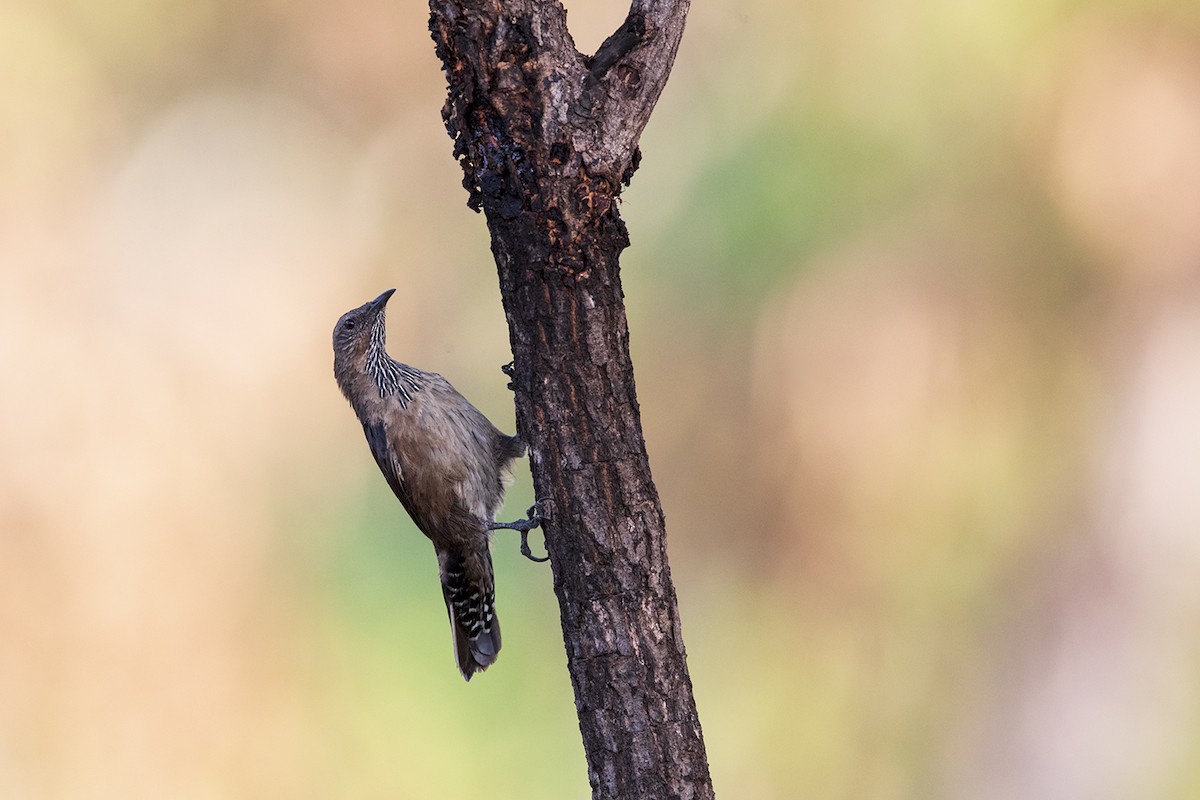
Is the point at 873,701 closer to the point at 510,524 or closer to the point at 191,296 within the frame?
the point at 510,524

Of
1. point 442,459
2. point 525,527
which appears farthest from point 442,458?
point 525,527

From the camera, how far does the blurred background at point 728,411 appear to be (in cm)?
634

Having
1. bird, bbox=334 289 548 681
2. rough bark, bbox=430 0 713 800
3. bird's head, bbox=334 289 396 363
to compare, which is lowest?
rough bark, bbox=430 0 713 800

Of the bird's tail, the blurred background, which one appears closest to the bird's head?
the bird's tail

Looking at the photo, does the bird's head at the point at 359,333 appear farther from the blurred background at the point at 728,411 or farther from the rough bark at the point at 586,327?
the blurred background at the point at 728,411

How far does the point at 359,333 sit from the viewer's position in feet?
14.3

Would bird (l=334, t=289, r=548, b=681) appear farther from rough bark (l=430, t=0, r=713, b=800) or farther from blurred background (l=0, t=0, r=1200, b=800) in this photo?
blurred background (l=0, t=0, r=1200, b=800)

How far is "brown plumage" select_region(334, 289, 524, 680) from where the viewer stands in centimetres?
413

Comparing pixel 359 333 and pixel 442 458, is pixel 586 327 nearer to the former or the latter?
pixel 442 458

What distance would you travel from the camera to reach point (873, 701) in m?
6.50

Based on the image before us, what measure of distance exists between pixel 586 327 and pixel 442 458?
1.65m

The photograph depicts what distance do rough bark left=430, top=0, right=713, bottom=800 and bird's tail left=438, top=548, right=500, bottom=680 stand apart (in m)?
1.71

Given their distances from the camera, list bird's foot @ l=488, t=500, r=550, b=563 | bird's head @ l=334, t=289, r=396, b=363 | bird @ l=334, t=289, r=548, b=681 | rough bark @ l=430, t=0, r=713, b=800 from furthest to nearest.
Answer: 1. bird's head @ l=334, t=289, r=396, b=363
2. bird @ l=334, t=289, r=548, b=681
3. bird's foot @ l=488, t=500, r=550, b=563
4. rough bark @ l=430, t=0, r=713, b=800

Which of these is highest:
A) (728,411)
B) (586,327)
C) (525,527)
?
(728,411)
